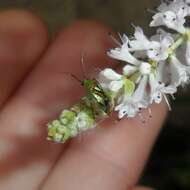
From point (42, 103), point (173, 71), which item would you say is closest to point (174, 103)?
point (42, 103)

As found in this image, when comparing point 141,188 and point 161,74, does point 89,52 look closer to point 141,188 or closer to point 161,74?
point 141,188

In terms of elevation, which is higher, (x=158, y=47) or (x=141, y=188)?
(x=158, y=47)

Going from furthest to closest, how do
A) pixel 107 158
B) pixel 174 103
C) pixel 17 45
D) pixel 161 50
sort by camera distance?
1. pixel 174 103
2. pixel 17 45
3. pixel 107 158
4. pixel 161 50

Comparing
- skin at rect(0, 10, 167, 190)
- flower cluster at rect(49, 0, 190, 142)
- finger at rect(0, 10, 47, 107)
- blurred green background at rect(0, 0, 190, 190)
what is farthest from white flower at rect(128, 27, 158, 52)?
blurred green background at rect(0, 0, 190, 190)

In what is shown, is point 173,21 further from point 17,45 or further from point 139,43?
point 17,45

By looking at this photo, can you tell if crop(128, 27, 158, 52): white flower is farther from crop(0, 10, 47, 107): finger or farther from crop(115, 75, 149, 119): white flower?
crop(0, 10, 47, 107): finger

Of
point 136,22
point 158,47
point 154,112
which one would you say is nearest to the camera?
point 158,47

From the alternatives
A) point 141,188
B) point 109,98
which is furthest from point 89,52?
point 109,98
